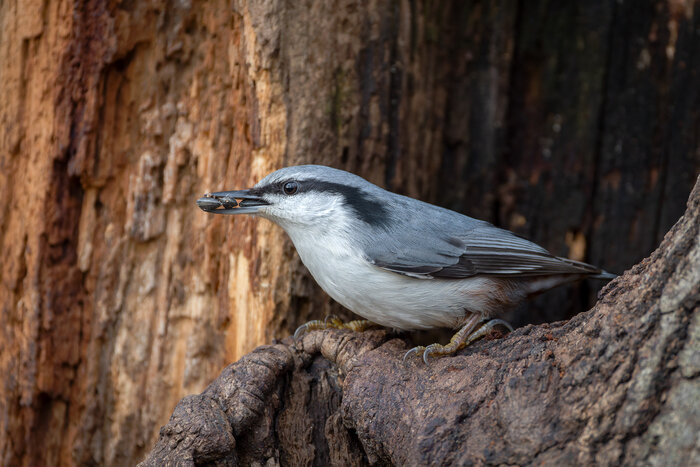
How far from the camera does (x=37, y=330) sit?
11.7ft

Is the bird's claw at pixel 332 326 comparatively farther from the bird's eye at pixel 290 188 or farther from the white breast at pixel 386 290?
the bird's eye at pixel 290 188

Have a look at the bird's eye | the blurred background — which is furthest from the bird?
the blurred background

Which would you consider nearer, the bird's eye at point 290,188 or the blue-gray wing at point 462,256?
the blue-gray wing at point 462,256

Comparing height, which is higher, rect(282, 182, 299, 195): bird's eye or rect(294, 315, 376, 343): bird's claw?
rect(282, 182, 299, 195): bird's eye

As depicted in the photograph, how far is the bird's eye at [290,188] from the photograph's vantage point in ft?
9.75

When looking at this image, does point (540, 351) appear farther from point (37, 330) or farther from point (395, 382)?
point (37, 330)

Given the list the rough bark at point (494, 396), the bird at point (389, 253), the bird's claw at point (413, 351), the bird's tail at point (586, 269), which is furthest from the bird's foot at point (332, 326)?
the bird's tail at point (586, 269)

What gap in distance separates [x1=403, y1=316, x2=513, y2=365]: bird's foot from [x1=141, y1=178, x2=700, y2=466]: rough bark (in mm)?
84

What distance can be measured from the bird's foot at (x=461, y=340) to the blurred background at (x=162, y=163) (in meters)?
0.94

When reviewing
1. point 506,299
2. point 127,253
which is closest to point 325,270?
point 506,299

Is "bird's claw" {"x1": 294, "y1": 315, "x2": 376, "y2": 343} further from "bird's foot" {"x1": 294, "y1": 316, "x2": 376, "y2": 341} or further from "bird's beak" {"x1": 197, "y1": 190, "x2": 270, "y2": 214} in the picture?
"bird's beak" {"x1": 197, "y1": 190, "x2": 270, "y2": 214}

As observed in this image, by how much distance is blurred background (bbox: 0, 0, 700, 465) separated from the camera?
3.45 meters

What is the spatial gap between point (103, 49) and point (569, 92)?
301 centimetres

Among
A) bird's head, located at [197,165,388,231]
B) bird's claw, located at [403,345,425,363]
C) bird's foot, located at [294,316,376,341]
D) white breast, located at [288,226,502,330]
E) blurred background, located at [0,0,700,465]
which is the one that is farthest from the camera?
blurred background, located at [0,0,700,465]
